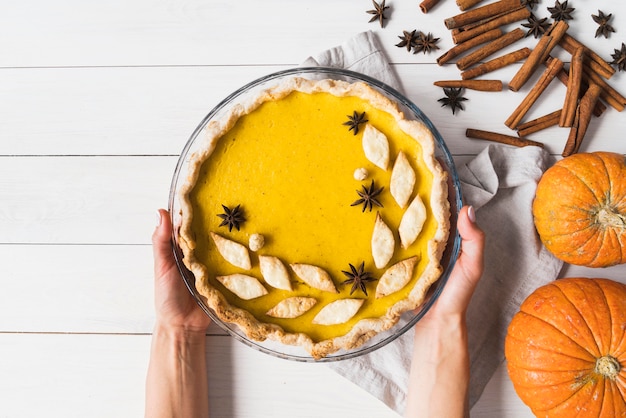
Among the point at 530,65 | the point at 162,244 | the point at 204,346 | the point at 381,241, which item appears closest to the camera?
the point at 381,241

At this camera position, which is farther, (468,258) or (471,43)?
(471,43)

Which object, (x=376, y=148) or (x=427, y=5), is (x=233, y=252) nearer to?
(x=376, y=148)

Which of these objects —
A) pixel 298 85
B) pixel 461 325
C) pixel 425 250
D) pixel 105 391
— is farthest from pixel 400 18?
pixel 105 391

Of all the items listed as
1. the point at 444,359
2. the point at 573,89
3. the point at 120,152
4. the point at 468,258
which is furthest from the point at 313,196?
the point at 573,89

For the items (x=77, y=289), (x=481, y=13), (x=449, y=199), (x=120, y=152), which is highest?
(x=481, y=13)

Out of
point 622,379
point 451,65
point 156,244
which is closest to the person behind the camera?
point 622,379

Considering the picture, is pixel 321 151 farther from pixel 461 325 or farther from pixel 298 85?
pixel 461 325

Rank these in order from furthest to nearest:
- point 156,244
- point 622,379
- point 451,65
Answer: point 451,65 < point 156,244 < point 622,379
